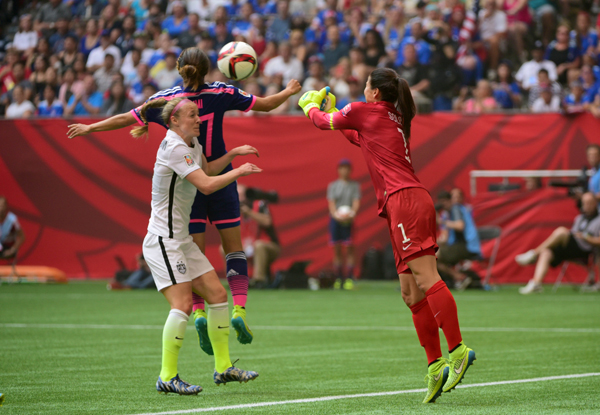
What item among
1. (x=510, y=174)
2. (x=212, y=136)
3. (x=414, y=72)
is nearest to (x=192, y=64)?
(x=212, y=136)

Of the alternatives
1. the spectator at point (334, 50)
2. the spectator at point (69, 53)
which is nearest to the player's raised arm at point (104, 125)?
the spectator at point (334, 50)

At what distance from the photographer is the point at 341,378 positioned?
21.6ft

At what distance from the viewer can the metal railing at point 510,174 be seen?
16.7m

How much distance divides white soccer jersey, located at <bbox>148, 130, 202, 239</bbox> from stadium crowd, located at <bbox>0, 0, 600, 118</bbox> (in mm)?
12202

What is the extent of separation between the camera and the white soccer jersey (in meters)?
5.81

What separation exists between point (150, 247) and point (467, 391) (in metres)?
2.45

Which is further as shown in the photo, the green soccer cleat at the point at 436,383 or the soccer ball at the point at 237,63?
the soccer ball at the point at 237,63

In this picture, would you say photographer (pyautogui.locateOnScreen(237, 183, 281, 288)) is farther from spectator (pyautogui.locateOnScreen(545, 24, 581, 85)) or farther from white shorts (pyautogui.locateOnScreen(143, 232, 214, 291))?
white shorts (pyautogui.locateOnScreen(143, 232, 214, 291))

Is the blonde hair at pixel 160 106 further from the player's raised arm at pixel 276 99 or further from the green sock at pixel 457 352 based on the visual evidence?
the green sock at pixel 457 352

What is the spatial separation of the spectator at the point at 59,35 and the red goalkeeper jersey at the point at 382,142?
63.5 ft

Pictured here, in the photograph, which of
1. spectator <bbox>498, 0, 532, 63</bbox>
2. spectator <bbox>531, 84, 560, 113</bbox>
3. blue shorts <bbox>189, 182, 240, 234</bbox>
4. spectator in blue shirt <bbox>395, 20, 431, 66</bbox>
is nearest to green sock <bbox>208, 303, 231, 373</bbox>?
blue shorts <bbox>189, 182, 240, 234</bbox>

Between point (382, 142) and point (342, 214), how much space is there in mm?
11312

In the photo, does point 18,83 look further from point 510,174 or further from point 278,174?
point 510,174

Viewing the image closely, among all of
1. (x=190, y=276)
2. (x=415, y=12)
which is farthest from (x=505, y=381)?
(x=415, y=12)
